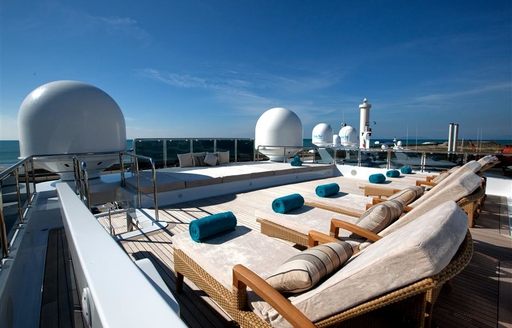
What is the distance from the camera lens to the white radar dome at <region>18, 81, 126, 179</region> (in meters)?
4.45

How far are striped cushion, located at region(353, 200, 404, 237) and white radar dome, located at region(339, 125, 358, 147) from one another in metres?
22.2

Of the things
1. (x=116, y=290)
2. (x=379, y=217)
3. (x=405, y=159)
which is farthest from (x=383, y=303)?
(x=405, y=159)

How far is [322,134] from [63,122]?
19.1 meters

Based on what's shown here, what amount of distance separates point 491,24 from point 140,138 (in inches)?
466

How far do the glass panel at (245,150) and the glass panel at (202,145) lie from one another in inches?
47.2

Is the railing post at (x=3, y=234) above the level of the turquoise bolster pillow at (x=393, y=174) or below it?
above

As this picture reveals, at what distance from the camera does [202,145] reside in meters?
7.96

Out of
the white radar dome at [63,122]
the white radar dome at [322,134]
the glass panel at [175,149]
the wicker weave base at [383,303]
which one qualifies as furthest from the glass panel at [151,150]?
the white radar dome at [322,134]

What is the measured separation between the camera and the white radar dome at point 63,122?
4445 mm

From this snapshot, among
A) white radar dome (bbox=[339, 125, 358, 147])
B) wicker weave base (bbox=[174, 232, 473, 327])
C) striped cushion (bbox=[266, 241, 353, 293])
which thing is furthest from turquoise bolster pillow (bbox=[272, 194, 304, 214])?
white radar dome (bbox=[339, 125, 358, 147])

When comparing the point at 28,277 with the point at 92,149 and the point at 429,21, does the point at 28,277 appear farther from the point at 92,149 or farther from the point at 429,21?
the point at 429,21

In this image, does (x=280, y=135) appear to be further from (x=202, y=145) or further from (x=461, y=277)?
(x=461, y=277)

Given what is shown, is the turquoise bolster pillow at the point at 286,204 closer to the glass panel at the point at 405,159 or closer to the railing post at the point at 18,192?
the railing post at the point at 18,192

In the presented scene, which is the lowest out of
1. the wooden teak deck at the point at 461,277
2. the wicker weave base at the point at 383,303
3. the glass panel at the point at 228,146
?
the wooden teak deck at the point at 461,277
